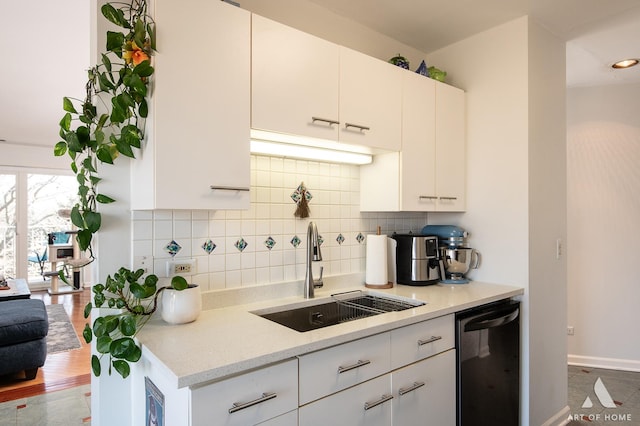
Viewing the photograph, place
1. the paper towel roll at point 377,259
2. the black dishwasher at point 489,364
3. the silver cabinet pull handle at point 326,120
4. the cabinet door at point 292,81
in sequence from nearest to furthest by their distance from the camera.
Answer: the cabinet door at point 292,81
the silver cabinet pull handle at point 326,120
the black dishwasher at point 489,364
the paper towel roll at point 377,259

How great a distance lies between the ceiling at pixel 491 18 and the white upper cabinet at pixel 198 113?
840 millimetres

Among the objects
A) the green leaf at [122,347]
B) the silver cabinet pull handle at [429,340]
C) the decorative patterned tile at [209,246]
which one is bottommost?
the silver cabinet pull handle at [429,340]

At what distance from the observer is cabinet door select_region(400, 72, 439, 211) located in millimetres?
2094

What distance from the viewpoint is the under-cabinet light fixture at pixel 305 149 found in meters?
1.71

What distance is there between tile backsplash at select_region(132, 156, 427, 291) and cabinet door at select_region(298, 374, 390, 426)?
709 millimetres

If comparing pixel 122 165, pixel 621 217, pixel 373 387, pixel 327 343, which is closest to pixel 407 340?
pixel 373 387

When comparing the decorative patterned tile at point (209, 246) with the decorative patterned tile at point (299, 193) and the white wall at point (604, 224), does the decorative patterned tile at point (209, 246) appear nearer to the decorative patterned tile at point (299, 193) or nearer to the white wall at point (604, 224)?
the decorative patterned tile at point (299, 193)

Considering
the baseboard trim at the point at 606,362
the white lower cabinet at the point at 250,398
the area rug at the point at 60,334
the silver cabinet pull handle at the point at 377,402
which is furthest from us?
the area rug at the point at 60,334

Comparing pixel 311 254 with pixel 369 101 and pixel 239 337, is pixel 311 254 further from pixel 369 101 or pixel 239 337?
pixel 369 101

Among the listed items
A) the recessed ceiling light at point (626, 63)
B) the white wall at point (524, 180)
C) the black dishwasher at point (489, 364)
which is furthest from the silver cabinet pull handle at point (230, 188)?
the recessed ceiling light at point (626, 63)

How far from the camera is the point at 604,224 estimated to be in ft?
11.1

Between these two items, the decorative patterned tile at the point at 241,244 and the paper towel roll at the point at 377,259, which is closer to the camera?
the decorative patterned tile at the point at 241,244

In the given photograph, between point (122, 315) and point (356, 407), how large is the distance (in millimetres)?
877

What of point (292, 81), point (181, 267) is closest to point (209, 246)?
point (181, 267)
